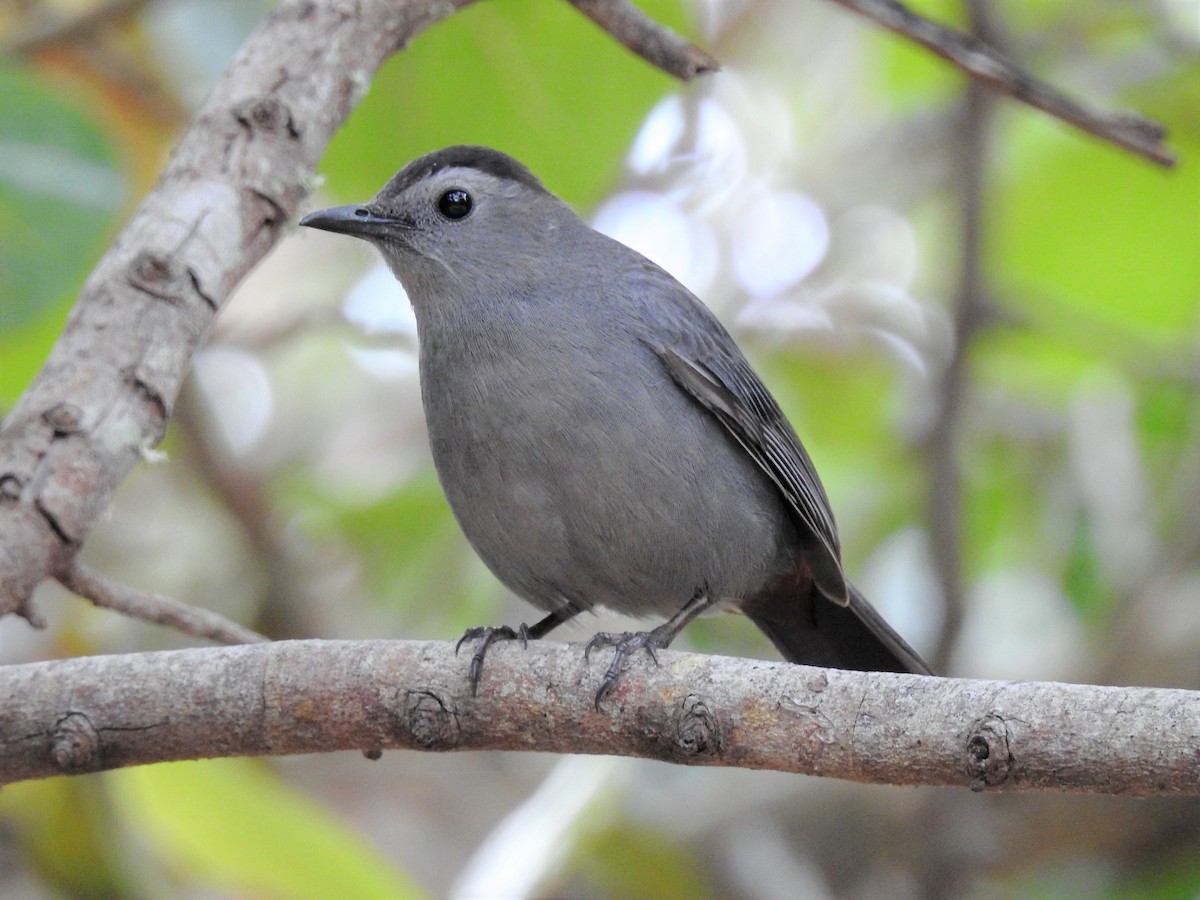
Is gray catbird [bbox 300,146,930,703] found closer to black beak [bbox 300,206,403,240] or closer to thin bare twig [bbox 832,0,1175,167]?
black beak [bbox 300,206,403,240]

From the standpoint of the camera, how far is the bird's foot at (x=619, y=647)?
9.23 ft

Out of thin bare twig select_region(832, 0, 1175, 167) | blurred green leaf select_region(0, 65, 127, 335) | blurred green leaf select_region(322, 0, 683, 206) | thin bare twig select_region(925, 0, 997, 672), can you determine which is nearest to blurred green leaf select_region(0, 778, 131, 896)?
blurred green leaf select_region(0, 65, 127, 335)

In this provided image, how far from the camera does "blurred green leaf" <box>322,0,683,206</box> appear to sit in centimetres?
449

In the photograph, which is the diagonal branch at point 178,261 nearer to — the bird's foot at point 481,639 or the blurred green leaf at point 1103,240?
the bird's foot at point 481,639

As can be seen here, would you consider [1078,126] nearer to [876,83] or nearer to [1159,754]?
[1159,754]

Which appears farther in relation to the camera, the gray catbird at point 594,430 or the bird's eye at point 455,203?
the bird's eye at point 455,203

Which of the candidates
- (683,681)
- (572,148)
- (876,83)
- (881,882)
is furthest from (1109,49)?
(683,681)

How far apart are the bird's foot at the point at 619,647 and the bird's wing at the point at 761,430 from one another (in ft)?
2.54

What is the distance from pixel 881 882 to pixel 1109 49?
3.87 m

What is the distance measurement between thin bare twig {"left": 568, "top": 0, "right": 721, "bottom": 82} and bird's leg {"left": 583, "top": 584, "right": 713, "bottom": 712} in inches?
54.9

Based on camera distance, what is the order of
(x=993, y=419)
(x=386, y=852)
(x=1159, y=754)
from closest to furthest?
(x=1159, y=754) < (x=386, y=852) < (x=993, y=419)

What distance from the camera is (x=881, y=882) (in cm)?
587

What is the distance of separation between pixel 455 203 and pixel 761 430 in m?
1.22

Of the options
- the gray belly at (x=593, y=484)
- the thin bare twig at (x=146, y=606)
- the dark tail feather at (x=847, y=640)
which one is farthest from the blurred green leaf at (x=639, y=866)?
the thin bare twig at (x=146, y=606)
